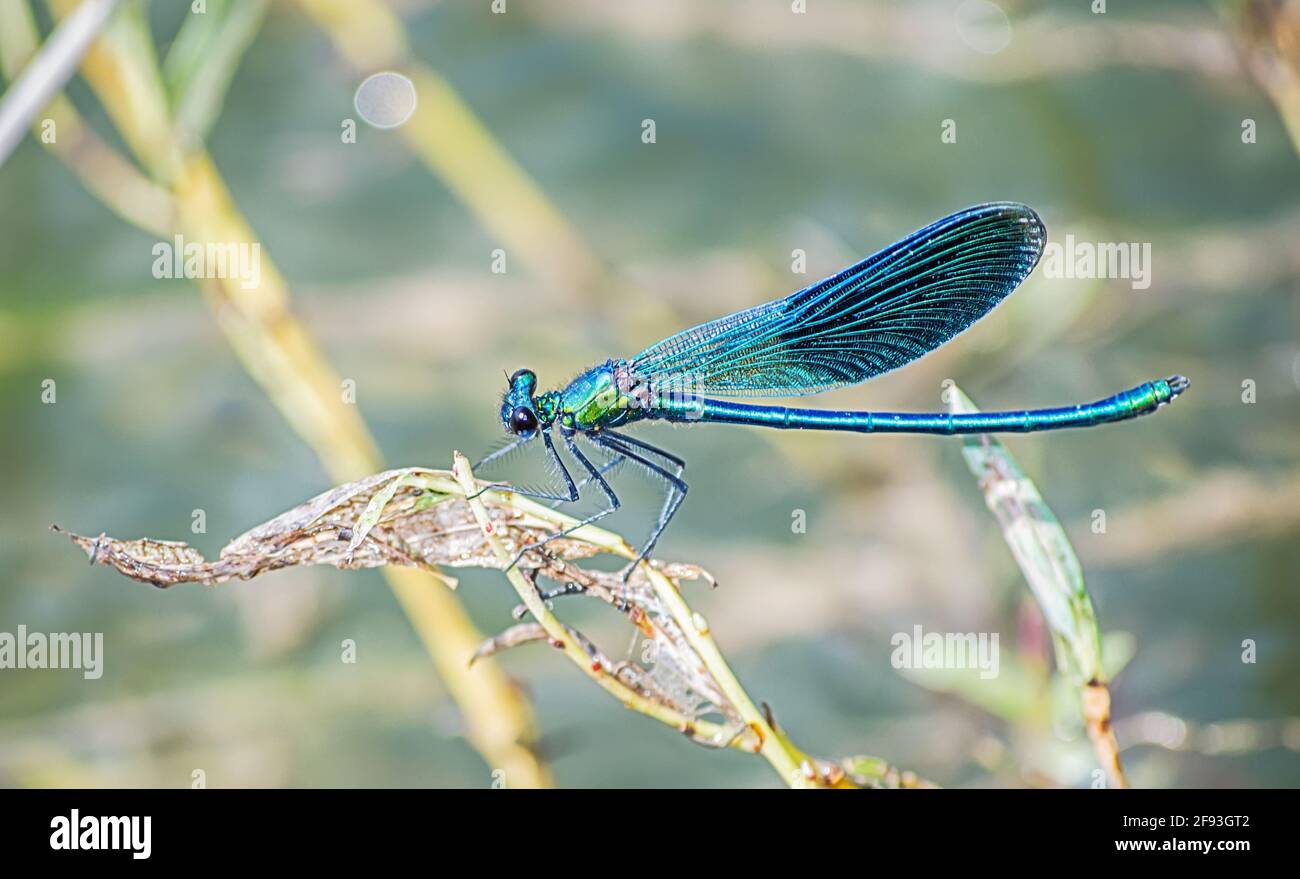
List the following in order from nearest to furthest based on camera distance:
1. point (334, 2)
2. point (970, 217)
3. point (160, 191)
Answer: point (970, 217) < point (160, 191) < point (334, 2)

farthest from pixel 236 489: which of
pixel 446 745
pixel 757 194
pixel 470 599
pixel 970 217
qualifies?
pixel 970 217

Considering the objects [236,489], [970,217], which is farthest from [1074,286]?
[236,489]

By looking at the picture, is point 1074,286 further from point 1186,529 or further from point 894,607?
point 1186,529

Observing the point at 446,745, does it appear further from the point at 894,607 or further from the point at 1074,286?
the point at 1074,286

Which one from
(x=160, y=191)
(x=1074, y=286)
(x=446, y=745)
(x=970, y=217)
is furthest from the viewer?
(x=446, y=745)

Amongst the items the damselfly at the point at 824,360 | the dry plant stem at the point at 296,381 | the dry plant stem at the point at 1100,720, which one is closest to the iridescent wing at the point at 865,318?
the damselfly at the point at 824,360

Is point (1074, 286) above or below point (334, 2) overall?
below

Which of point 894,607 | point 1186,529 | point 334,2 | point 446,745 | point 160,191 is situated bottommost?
point 446,745
